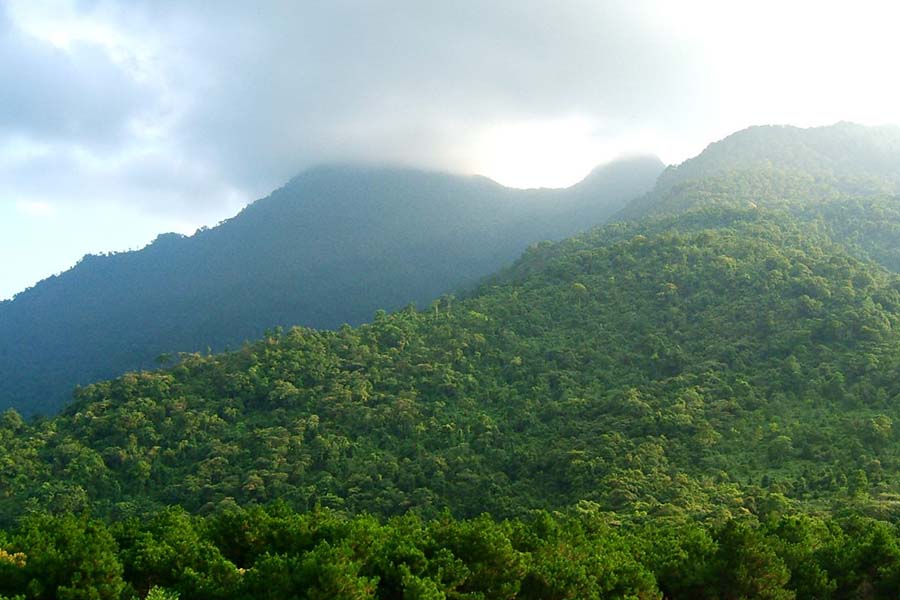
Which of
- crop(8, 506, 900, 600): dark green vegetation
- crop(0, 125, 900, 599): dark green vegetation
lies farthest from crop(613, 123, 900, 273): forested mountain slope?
crop(8, 506, 900, 600): dark green vegetation

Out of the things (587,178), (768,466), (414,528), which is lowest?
(768,466)

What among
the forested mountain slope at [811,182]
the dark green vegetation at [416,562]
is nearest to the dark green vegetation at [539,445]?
the dark green vegetation at [416,562]

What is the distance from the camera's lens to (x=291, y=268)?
342 feet

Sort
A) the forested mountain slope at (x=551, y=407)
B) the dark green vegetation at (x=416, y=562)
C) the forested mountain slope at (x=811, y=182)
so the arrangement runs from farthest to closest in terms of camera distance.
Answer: the forested mountain slope at (x=811, y=182), the forested mountain slope at (x=551, y=407), the dark green vegetation at (x=416, y=562)

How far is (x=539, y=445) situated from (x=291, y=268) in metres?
70.9

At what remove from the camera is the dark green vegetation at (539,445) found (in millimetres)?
16062

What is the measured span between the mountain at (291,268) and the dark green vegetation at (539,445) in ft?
128

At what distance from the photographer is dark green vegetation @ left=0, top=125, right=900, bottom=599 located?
1606 cm

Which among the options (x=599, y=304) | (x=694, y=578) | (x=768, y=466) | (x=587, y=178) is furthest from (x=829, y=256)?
(x=587, y=178)

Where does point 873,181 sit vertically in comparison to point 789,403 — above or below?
above

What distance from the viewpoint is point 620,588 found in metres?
16.0

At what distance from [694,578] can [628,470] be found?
1555 cm

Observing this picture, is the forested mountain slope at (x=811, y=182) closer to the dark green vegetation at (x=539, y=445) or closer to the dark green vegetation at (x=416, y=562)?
the dark green vegetation at (x=539, y=445)

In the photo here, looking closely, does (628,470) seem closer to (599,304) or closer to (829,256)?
(599,304)
